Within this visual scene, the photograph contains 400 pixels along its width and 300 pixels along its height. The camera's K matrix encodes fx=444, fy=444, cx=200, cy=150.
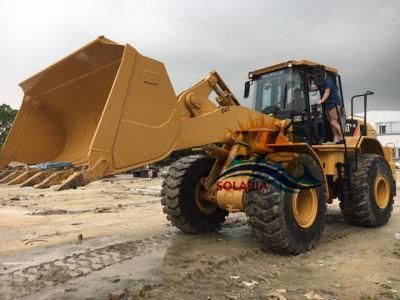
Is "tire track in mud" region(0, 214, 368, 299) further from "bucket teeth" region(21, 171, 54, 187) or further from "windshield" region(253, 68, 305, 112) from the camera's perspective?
"windshield" region(253, 68, 305, 112)

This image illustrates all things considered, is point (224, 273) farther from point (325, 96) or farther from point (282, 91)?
point (325, 96)

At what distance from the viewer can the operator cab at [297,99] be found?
7.23 metres

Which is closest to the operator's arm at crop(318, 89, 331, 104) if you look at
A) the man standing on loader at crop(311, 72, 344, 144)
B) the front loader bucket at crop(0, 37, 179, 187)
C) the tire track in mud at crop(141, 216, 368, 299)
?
the man standing on loader at crop(311, 72, 344, 144)

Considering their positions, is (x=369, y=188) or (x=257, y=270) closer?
(x=257, y=270)

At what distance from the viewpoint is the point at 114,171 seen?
4578 mm

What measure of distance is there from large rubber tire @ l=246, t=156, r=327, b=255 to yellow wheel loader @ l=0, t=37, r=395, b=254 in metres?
0.01

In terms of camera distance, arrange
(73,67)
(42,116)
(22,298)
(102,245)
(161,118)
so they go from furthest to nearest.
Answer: (102,245), (42,116), (73,67), (161,118), (22,298)

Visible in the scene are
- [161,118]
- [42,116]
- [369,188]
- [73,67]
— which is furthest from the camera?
[369,188]

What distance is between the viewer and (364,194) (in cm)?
752

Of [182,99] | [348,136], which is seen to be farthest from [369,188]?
[182,99]

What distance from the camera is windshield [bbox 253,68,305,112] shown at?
7289 mm

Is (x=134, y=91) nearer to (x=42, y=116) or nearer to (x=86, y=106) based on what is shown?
(x=86, y=106)

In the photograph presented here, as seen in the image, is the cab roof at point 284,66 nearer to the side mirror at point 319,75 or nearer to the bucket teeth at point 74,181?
the side mirror at point 319,75

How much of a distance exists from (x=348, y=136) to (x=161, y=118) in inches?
191
